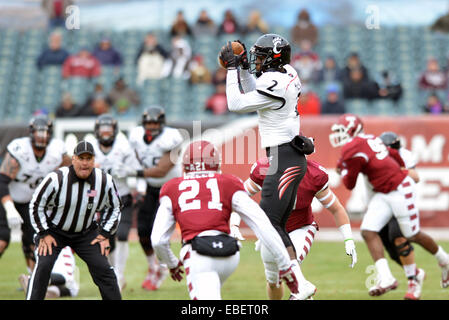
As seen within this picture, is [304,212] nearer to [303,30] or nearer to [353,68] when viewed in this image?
[353,68]

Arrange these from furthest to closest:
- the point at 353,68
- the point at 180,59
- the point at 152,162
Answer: the point at 180,59 → the point at 353,68 → the point at 152,162

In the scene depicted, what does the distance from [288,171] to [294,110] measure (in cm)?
49

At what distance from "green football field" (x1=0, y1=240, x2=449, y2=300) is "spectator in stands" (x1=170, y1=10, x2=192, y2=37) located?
637cm

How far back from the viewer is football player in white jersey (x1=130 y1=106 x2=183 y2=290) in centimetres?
882

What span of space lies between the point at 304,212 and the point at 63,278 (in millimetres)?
2760

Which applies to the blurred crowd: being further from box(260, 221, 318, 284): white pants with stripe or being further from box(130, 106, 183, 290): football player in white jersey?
box(260, 221, 318, 284): white pants with stripe

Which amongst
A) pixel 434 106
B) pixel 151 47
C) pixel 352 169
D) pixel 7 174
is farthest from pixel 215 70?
pixel 352 169

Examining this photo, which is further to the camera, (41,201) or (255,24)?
(255,24)

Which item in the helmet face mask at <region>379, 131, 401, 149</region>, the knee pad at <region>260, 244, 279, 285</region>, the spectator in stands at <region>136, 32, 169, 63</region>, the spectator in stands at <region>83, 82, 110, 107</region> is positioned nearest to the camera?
the knee pad at <region>260, 244, 279, 285</region>

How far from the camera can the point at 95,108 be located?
14266mm

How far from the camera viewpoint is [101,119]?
8.77 m

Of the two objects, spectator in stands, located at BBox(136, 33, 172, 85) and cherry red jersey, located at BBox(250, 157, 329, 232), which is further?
spectator in stands, located at BBox(136, 33, 172, 85)

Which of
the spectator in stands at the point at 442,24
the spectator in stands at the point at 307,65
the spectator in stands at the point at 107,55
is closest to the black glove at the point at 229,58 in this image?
the spectator in stands at the point at 307,65

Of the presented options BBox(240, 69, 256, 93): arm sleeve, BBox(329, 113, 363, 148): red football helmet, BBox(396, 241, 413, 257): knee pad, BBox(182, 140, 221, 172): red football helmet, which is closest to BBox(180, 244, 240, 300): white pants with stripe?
BBox(182, 140, 221, 172): red football helmet
